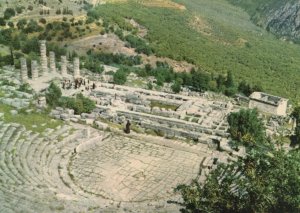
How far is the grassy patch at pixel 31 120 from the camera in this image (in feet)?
A: 91.4

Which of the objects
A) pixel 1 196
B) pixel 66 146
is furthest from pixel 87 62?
pixel 1 196

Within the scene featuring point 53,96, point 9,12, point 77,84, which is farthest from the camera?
point 9,12

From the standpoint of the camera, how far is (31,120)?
28578 mm

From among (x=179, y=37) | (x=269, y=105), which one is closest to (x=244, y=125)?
(x=269, y=105)

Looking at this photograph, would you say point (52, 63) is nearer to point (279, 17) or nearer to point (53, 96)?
point (53, 96)

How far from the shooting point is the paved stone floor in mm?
22516

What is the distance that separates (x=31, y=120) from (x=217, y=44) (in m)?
55.4

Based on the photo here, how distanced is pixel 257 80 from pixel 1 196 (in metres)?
45.0

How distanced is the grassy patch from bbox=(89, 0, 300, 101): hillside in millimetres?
30770

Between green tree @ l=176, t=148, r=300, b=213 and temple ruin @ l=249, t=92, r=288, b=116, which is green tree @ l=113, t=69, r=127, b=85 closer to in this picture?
temple ruin @ l=249, t=92, r=288, b=116

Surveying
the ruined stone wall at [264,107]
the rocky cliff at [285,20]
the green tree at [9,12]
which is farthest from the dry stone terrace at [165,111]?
the rocky cliff at [285,20]

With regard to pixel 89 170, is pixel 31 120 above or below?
above

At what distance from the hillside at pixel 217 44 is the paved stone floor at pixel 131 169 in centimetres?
A: 2969

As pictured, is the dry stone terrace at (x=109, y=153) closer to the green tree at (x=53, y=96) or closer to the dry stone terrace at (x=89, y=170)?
the dry stone terrace at (x=89, y=170)
